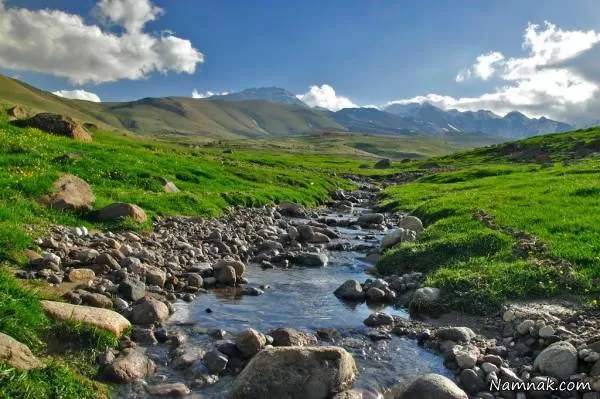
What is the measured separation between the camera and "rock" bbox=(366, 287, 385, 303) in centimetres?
1670

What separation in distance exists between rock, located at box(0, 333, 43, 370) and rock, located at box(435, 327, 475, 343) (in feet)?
30.3

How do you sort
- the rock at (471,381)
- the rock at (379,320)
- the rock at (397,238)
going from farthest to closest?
the rock at (397,238) < the rock at (379,320) < the rock at (471,381)

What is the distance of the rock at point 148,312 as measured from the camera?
40.5 feet

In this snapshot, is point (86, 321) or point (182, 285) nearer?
point (86, 321)

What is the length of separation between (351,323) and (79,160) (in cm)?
2048

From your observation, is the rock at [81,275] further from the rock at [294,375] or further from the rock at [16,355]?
the rock at [294,375]

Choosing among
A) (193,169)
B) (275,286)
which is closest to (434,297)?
(275,286)

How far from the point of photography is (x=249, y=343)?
11.3 meters

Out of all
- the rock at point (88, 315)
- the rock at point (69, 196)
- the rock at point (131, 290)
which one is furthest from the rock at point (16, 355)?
the rock at point (69, 196)

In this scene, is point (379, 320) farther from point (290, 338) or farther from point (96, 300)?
point (96, 300)

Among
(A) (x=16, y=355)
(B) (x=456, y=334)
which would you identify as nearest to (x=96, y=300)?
(A) (x=16, y=355)

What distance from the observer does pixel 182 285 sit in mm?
16031

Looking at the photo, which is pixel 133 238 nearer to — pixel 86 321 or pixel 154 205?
pixel 154 205

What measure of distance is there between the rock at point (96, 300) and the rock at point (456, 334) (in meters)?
8.59
